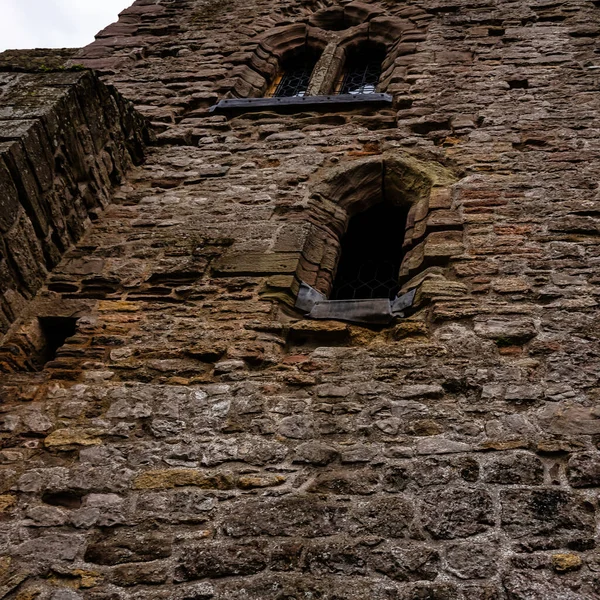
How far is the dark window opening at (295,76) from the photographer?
6.50 m

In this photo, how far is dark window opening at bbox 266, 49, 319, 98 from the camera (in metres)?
6.50

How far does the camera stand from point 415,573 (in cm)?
212

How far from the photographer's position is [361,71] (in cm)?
667

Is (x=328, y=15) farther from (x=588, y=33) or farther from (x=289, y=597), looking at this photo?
(x=289, y=597)

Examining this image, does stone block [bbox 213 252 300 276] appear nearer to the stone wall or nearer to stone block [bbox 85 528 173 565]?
the stone wall

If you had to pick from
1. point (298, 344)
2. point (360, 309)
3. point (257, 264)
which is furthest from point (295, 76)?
point (298, 344)

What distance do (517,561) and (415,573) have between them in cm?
33

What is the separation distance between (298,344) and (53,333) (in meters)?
1.44

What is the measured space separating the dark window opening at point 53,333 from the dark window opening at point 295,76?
12.0 ft

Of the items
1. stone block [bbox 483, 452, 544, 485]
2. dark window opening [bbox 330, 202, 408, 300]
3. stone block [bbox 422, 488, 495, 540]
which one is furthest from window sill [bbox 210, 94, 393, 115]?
stone block [bbox 422, 488, 495, 540]

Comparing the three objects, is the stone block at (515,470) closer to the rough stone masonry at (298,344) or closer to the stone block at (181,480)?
the rough stone masonry at (298,344)

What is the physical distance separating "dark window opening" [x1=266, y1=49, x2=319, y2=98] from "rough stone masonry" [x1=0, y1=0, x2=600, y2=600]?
103 centimetres

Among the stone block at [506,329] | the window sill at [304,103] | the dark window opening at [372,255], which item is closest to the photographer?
the stone block at [506,329]

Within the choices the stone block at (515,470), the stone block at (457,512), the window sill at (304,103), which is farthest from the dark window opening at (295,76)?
the stone block at (457,512)
